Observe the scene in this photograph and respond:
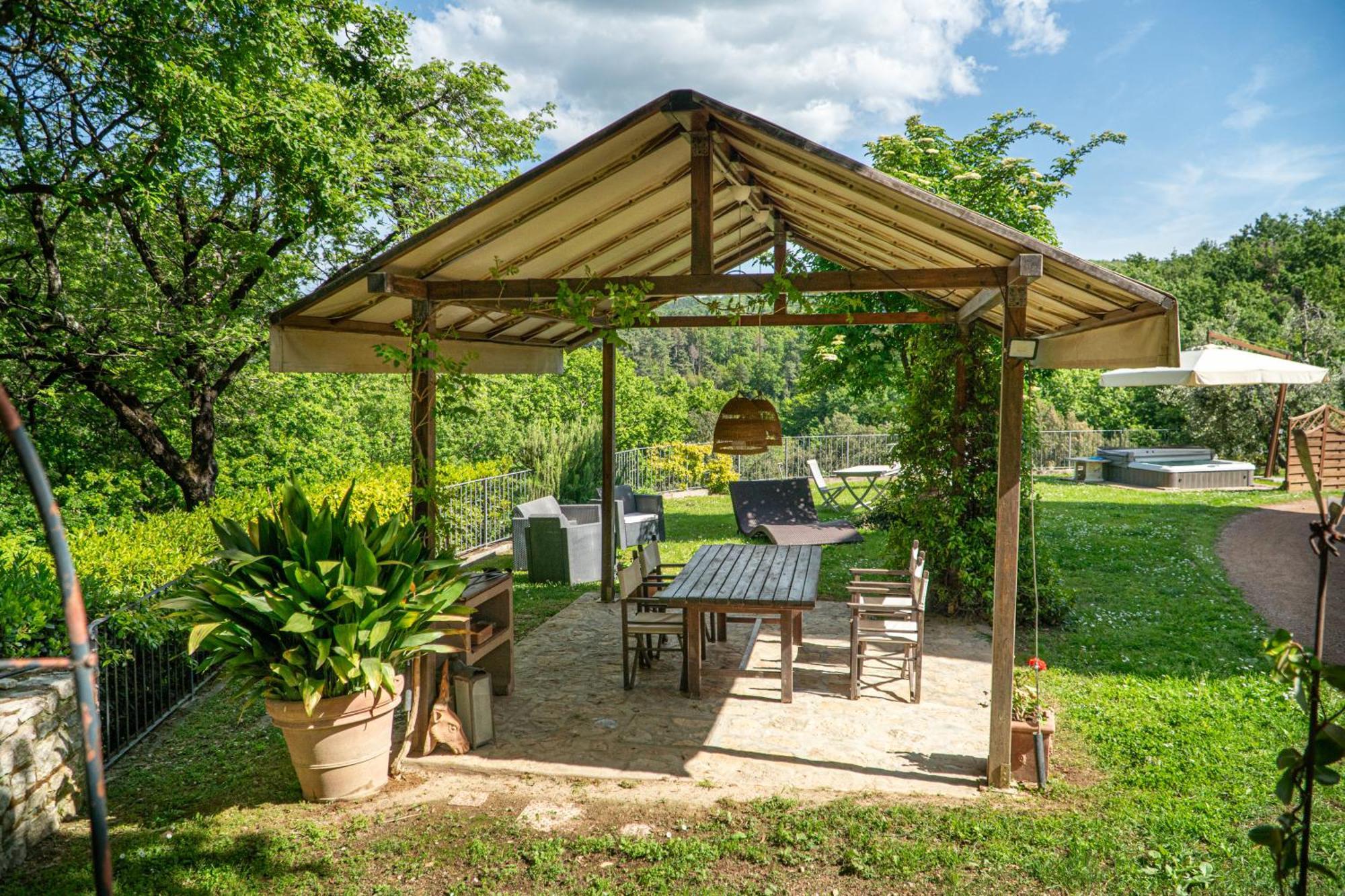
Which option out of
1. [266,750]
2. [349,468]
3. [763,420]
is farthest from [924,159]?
[266,750]

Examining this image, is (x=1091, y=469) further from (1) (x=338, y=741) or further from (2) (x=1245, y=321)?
(1) (x=338, y=741)

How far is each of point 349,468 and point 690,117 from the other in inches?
422

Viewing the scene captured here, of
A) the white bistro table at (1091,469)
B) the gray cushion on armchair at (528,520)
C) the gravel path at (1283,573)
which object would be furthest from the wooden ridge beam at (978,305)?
the white bistro table at (1091,469)

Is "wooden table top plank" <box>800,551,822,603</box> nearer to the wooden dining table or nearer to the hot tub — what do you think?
the wooden dining table

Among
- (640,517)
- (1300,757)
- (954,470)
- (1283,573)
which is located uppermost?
(954,470)

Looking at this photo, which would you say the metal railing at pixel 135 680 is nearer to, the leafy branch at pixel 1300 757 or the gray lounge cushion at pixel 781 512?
the leafy branch at pixel 1300 757

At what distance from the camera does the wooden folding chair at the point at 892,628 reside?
5.28 meters

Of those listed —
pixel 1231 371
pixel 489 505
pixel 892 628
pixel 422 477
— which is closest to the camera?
pixel 422 477

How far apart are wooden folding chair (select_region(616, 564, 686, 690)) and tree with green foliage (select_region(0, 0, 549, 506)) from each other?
591 cm

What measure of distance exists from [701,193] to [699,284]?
1.58ft

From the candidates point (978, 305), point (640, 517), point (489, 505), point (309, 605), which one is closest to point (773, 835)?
point (309, 605)

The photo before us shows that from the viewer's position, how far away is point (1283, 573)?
9094mm

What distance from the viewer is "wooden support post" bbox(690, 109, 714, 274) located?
4.05 metres

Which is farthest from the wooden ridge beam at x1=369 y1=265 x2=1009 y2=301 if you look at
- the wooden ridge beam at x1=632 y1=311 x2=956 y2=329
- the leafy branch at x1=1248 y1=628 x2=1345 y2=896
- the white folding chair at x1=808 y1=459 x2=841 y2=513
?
the white folding chair at x1=808 y1=459 x2=841 y2=513
